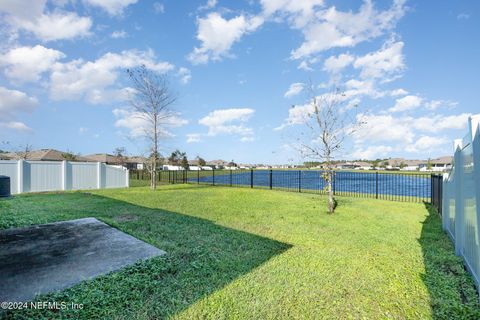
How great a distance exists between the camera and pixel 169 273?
2773 mm

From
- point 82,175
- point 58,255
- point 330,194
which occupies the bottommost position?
point 58,255

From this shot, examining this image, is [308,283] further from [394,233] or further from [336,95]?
[336,95]

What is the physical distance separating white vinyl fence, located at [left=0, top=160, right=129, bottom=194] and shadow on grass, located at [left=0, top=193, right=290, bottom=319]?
29.8 ft

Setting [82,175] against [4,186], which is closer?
[4,186]

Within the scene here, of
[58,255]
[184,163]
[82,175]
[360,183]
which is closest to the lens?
[58,255]

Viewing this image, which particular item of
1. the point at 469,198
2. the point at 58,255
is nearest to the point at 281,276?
the point at 469,198

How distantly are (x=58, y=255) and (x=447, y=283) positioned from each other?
15.3ft

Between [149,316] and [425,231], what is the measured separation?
551 centimetres

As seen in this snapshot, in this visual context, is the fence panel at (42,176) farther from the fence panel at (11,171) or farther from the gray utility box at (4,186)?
the gray utility box at (4,186)

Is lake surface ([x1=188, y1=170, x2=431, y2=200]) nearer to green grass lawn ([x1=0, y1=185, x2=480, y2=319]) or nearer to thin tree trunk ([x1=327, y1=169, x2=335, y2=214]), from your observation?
thin tree trunk ([x1=327, y1=169, x2=335, y2=214])

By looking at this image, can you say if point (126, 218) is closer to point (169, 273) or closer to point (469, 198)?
point (169, 273)

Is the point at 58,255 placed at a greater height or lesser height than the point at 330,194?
lesser

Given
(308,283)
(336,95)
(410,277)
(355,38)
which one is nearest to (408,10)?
(355,38)

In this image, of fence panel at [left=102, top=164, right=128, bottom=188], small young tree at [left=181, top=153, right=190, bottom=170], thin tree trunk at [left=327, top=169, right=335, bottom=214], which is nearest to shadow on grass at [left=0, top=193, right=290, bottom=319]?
thin tree trunk at [left=327, top=169, right=335, bottom=214]
